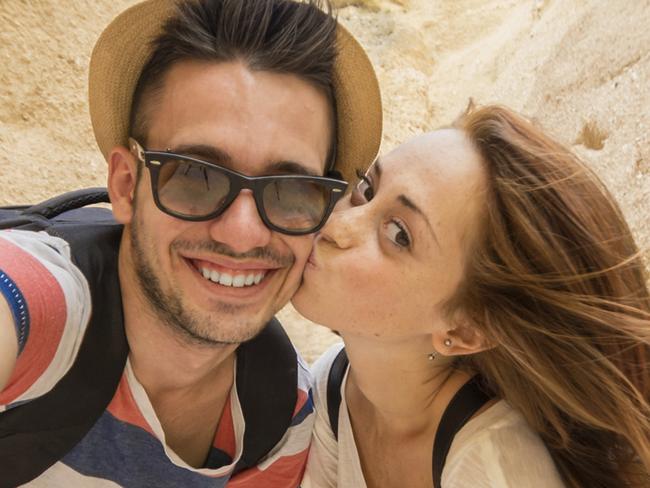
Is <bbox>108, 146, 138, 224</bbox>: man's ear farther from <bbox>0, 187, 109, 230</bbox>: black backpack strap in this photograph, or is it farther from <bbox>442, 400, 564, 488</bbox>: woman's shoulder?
<bbox>442, 400, 564, 488</bbox>: woman's shoulder

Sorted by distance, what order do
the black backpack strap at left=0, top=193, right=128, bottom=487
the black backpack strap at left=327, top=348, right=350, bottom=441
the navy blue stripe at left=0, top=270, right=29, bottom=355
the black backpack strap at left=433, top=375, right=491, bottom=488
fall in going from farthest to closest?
the black backpack strap at left=327, top=348, right=350, bottom=441 → the black backpack strap at left=433, top=375, right=491, bottom=488 → the black backpack strap at left=0, top=193, right=128, bottom=487 → the navy blue stripe at left=0, top=270, right=29, bottom=355

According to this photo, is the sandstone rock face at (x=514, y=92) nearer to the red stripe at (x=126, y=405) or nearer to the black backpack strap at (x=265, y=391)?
the black backpack strap at (x=265, y=391)

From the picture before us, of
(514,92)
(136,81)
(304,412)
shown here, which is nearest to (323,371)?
(304,412)

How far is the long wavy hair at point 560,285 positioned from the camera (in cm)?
148

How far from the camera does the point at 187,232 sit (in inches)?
55.6

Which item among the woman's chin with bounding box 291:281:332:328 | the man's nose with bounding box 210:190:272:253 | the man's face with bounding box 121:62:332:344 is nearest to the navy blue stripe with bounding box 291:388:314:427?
the woman's chin with bounding box 291:281:332:328

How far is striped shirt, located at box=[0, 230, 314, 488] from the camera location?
1202 mm

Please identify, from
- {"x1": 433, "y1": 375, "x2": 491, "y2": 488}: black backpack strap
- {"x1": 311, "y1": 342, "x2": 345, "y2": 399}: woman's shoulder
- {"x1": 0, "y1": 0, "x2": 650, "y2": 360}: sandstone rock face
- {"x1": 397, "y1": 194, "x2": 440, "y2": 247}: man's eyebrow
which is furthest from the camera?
{"x1": 0, "y1": 0, "x2": 650, "y2": 360}: sandstone rock face

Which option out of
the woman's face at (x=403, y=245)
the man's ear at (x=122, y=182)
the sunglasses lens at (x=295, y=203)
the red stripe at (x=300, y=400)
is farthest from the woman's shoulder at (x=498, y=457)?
the man's ear at (x=122, y=182)

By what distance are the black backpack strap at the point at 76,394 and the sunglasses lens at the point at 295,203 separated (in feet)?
1.47

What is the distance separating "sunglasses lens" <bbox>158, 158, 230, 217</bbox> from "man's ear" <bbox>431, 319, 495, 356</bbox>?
2.46ft

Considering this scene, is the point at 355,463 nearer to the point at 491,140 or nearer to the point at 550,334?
the point at 550,334

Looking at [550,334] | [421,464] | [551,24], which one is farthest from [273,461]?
[551,24]

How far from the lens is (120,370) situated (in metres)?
1.43
